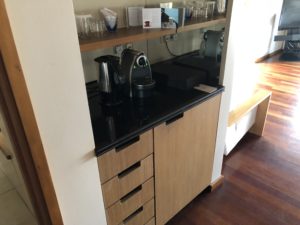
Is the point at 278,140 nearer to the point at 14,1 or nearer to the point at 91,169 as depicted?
the point at 91,169

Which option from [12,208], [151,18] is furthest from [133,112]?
[12,208]

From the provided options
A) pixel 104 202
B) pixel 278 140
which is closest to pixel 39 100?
pixel 104 202

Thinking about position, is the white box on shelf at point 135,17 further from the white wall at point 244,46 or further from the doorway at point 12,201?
the doorway at point 12,201

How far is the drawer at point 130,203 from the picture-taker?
3.92 feet

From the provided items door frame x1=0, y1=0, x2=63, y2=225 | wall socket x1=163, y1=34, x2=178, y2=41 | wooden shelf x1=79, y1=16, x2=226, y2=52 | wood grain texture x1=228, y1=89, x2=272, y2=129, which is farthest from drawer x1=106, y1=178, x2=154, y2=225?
wall socket x1=163, y1=34, x2=178, y2=41

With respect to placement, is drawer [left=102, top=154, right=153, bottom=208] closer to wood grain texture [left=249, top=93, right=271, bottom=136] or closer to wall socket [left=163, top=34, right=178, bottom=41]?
wall socket [left=163, top=34, right=178, bottom=41]

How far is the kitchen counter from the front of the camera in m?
1.05

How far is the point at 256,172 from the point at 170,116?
137cm

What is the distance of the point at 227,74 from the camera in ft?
5.05

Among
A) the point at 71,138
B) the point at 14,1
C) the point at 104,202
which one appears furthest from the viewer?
the point at 104,202

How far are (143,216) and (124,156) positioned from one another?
49 cm

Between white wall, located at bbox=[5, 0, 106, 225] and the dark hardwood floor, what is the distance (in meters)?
0.95

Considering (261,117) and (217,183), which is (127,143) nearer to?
(217,183)

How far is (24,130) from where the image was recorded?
762 millimetres
